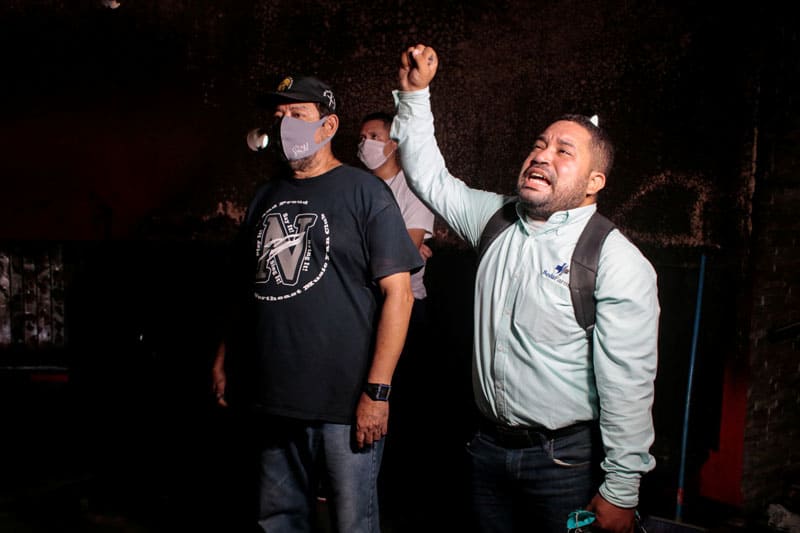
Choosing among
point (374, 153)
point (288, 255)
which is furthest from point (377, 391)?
point (374, 153)

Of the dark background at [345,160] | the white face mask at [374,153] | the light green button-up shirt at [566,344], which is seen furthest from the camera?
the dark background at [345,160]

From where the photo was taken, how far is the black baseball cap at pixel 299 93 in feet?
7.72

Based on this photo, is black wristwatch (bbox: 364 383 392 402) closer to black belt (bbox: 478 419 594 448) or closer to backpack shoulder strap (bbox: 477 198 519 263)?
black belt (bbox: 478 419 594 448)

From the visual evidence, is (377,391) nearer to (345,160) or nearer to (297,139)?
(297,139)

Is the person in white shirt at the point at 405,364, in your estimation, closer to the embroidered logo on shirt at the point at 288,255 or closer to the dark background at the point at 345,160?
the dark background at the point at 345,160

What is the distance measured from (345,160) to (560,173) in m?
3.09

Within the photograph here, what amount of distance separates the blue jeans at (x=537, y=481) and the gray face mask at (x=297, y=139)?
1.32 m

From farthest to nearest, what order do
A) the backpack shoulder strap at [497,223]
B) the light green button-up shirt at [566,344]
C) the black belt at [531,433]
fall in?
the backpack shoulder strap at [497,223] → the black belt at [531,433] → the light green button-up shirt at [566,344]

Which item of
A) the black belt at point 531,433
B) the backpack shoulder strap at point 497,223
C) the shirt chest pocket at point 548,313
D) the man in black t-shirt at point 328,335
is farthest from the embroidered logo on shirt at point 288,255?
the black belt at point 531,433

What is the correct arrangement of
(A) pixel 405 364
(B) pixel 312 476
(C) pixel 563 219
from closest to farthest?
(C) pixel 563 219 → (B) pixel 312 476 → (A) pixel 405 364

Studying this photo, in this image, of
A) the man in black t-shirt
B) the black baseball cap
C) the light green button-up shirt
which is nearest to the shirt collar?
the light green button-up shirt

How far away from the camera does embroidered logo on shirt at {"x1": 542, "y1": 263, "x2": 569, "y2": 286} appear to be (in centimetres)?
187

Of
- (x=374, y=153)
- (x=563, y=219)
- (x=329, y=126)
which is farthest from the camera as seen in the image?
(x=374, y=153)

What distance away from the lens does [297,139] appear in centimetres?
231
